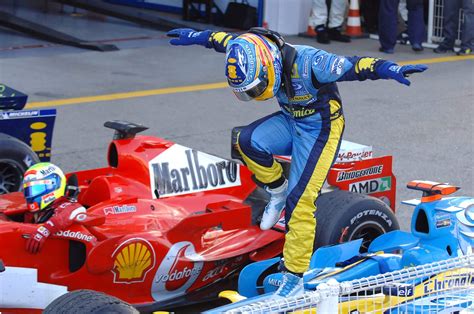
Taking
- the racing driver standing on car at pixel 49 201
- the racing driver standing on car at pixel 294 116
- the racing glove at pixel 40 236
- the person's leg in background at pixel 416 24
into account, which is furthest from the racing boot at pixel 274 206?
the person's leg in background at pixel 416 24

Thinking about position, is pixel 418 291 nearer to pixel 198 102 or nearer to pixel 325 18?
pixel 198 102

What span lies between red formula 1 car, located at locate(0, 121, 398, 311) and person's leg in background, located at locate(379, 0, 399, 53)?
789cm

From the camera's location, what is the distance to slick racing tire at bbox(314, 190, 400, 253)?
580 centimetres

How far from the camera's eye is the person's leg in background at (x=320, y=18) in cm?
1486

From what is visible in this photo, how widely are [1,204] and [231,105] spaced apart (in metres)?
5.72

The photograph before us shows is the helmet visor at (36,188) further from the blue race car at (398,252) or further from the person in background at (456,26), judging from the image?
the person in background at (456,26)

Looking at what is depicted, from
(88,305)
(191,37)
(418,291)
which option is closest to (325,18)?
(191,37)

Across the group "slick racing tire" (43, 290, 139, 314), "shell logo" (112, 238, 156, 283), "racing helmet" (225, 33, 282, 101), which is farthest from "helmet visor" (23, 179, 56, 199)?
"slick racing tire" (43, 290, 139, 314)

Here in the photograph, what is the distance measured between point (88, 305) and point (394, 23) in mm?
10845

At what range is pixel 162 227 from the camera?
235 inches

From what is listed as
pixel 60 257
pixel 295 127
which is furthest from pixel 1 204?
pixel 295 127

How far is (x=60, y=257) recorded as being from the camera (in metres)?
5.62

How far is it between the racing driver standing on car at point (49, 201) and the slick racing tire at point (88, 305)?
4.27 ft

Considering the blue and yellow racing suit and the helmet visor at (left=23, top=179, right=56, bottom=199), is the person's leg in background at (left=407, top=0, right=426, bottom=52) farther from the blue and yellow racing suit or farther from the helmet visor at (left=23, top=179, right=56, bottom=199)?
the helmet visor at (left=23, top=179, right=56, bottom=199)
